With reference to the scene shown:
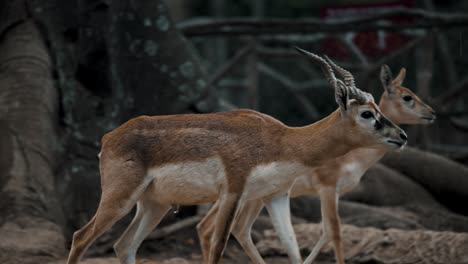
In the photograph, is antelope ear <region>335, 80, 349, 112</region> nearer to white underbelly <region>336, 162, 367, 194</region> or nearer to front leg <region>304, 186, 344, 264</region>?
front leg <region>304, 186, 344, 264</region>

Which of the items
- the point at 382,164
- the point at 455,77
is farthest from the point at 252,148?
the point at 455,77

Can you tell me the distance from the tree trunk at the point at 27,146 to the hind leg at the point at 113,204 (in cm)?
131

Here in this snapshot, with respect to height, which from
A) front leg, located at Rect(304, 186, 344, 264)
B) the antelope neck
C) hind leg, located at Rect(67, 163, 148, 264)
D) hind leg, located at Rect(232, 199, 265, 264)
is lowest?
front leg, located at Rect(304, 186, 344, 264)

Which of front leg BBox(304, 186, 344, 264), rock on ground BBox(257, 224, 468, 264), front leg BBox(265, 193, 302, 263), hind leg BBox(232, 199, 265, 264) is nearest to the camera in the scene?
front leg BBox(265, 193, 302, 263)

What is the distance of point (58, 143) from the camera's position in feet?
29.4

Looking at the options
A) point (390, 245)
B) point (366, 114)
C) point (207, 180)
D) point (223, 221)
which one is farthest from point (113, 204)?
point (390, 245)

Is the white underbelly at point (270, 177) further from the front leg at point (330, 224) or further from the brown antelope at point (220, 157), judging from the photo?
the front leg at point (330, 224)

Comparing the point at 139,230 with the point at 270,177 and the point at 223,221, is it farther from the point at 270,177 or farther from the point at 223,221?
the point at 270,177

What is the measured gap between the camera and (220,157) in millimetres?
6613

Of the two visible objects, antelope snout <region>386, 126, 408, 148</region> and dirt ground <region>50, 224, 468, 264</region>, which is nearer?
antelope snout <region>386, 126, 408, 148</region>

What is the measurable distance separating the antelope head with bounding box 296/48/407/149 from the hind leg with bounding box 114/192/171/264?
1.64 meters

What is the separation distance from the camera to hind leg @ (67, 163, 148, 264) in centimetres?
653

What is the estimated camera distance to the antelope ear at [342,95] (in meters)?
6.38

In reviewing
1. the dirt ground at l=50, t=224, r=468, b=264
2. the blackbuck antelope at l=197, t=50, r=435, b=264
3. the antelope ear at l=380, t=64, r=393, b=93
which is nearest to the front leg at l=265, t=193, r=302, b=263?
the blackbuck antelope at l=197, t=50, r=435, b=264
